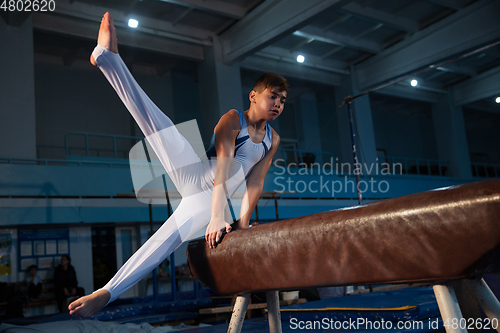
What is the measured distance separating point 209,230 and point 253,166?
0.58 m

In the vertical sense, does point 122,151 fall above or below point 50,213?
above

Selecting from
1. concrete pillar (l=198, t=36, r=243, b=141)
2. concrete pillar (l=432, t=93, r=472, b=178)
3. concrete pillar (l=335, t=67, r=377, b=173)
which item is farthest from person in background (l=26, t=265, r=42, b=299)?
concrete pillar (l=432, t=93, r=472, b=178)

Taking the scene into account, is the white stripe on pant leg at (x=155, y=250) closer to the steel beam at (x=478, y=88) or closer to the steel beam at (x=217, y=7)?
the steel beam at (x=217, y=7)

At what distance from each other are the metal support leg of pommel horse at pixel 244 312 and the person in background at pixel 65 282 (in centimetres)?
642

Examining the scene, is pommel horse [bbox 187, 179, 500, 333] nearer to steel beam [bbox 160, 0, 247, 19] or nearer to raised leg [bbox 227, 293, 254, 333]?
raised leg [bbox 227, 293, 254, 333]

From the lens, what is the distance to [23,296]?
6926mm

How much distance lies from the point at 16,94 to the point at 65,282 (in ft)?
11.4

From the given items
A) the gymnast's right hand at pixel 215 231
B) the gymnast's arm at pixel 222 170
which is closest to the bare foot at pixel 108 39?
the gymnast's arm at pixel 222 170

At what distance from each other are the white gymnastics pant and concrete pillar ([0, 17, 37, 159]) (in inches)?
252

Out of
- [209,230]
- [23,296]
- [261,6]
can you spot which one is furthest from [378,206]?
[261,6]

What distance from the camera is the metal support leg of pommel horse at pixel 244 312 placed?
1.55 m

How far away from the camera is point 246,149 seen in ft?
6.63

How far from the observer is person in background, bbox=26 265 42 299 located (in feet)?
23.2

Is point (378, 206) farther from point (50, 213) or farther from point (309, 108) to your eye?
point (309, 108)
